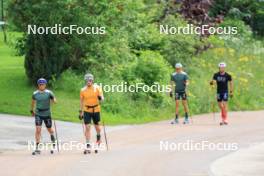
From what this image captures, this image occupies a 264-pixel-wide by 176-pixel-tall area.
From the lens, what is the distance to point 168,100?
2703cm

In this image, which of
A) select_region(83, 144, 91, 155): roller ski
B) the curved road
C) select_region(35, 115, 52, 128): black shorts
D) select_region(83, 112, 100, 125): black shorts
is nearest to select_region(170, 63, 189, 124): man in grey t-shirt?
the curved road

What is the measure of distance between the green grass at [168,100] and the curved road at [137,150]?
1.20 meters

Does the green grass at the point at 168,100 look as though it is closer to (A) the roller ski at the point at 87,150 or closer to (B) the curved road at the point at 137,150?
(B) the curved road at the point at 137,150

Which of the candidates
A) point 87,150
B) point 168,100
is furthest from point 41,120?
point 168,100

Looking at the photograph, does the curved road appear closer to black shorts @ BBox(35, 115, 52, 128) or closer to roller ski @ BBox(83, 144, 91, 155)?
roller ski @ BBox(83, 144, 91, 155)

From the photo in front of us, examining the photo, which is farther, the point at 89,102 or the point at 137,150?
the point at 137,150

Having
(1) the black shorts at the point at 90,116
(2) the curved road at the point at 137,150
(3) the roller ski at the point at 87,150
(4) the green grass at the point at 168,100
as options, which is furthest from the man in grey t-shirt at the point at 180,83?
(3) the roller ski at the point at 87,150

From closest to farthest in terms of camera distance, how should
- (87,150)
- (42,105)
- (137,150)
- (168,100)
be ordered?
(87,150), (42,105), (137,150), (168,100)

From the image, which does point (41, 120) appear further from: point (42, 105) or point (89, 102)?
point (89, 102)

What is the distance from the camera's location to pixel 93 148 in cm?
1870

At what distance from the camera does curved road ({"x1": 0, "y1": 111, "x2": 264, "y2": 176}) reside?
1553 centimetres

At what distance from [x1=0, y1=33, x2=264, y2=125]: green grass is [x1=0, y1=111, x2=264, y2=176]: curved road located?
120 centimetres

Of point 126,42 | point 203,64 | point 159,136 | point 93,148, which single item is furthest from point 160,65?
point 93,148

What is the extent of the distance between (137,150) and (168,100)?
8658 mm
